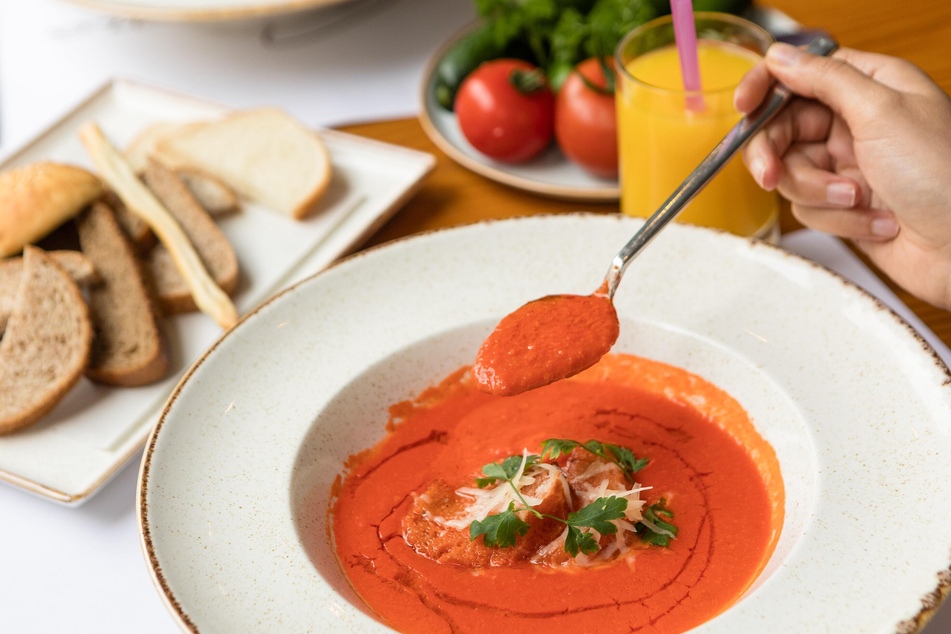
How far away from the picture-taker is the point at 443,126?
9.54ft

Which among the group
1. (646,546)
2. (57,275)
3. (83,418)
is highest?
(57,275)

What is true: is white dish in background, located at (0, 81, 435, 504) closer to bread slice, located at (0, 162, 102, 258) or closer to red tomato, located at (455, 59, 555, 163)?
red tomato, located at (455, 59, 555, 163)

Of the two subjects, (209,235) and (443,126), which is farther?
(443,126)

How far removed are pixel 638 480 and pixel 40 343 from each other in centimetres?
141

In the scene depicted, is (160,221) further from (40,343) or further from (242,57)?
(242,57)

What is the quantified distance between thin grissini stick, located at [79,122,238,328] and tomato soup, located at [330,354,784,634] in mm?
635

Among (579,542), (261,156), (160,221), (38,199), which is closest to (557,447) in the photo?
(579,542)

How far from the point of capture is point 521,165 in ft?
9.07

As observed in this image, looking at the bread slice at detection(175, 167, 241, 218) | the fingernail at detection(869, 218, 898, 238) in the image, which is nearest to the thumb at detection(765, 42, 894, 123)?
the fingernail at detection(869, 218, 898, 238)

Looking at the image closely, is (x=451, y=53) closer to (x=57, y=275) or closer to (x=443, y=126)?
(x=443, y=126)

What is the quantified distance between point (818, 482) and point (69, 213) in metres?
2.02

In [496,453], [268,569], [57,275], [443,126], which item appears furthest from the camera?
[443,126]

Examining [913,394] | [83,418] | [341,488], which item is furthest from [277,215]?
[913,394]

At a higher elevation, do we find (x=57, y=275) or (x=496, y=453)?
(x=57, y=275)
